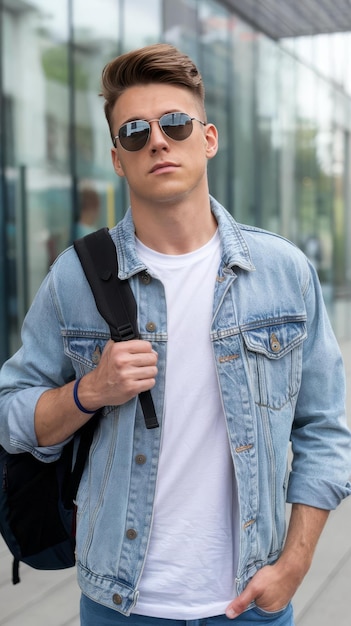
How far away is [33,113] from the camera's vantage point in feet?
27.6

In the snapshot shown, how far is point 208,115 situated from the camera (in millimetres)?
12578

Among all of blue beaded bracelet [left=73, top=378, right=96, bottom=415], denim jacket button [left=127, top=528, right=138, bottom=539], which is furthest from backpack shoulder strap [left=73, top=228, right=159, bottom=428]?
denim jacket button [left=127, top=528, right=138, bottom=539]

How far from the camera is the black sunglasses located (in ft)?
5.86

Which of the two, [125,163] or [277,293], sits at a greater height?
[125,163]

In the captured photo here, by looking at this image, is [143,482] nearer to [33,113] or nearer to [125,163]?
[125,163]

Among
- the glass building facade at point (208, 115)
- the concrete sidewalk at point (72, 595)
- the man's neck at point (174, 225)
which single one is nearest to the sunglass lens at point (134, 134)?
the man's neck at point (174, 225)

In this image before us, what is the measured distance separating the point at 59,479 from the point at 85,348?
0.31 metres

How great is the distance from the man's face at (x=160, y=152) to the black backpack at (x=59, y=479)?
0.16 meters

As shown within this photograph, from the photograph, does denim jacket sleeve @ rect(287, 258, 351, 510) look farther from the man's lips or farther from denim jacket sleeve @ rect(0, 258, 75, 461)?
denim jacket sleeve @ rect(0, 258, 75, 461)

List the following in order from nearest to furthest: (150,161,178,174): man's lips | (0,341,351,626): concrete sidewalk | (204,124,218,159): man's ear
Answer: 1. (150,161,178,174): man's lips
2. (204,124,218,159): man's ear
3. (0,341,351,626): concrete sidewalk

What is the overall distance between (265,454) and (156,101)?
0.74 metres

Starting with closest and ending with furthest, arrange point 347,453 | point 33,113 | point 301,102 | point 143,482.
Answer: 1. point 143,482
2. point 347,453
3. point 33,113
4. point 301,102

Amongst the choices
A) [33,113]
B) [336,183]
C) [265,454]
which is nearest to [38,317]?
[265,454]

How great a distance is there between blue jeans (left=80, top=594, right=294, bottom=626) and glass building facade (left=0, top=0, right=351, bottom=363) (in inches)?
261
